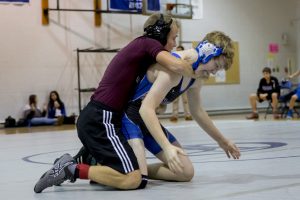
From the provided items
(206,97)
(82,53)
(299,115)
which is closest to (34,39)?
(82,53)

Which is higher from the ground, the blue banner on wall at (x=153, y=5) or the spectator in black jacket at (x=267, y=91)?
the blue banner on wall at (x=153, y=5)

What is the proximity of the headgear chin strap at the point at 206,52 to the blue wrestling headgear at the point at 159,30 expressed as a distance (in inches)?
11.4

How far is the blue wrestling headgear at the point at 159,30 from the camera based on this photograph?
11.5ft

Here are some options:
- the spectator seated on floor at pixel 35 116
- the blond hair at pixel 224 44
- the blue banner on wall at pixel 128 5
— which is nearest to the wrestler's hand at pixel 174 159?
the blond hair at pixel 224 44

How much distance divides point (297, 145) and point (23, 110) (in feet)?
30.5

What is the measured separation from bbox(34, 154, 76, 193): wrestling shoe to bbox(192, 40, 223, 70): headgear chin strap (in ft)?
3.34

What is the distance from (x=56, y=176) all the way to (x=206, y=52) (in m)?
1.20

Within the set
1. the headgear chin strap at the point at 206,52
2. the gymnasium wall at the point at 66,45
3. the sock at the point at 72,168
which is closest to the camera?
the headgear chin strap at the point at 206,52

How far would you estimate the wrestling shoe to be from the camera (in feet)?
10.9

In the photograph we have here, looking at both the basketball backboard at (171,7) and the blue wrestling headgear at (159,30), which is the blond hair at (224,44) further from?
the basketball backboard at (171,7)

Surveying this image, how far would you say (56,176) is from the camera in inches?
133

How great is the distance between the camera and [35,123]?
13.3 m

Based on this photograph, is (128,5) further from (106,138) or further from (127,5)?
(106,138)

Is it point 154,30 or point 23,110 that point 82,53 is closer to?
point 23,110
